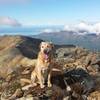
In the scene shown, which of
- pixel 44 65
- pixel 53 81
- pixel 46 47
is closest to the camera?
pixel 46 47

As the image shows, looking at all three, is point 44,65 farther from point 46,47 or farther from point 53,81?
point 53,81

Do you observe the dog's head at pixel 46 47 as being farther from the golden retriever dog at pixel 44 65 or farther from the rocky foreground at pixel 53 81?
the rocky foreground at pixel 53 81

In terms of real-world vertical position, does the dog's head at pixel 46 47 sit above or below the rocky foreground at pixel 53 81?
above

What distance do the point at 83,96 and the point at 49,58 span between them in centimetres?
387

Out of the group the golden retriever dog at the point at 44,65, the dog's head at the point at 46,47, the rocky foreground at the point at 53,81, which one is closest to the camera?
the dog's head at the point at 46,47

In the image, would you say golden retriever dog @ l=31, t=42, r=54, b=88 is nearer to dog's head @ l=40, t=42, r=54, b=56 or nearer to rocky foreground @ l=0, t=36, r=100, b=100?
dog's head @ l=40, t=42, r=54, b=56

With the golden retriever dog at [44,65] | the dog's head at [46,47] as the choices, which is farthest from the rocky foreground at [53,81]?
the dog's head at [46,47]

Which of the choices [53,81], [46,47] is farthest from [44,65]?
[53,81]

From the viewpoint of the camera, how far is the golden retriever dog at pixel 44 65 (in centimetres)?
2255

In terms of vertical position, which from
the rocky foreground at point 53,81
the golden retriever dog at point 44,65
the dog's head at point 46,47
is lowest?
the rocky foreground at point 53,81

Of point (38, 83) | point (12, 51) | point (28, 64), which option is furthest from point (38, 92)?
point (12, 51)

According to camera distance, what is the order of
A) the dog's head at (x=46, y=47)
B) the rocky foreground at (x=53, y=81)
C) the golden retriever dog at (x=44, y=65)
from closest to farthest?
the dog's head at (x=46, y=47), the golden retriever dog at (x=44, y=65), the rocky foreground at (x=53, y=81)

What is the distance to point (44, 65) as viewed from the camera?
76.4ft

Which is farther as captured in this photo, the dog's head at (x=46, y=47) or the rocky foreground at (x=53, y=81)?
the rocky foreground at (x=53, y=81)
